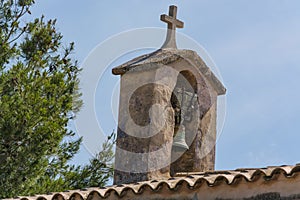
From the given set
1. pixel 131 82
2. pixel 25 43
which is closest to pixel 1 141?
pixel 25 43

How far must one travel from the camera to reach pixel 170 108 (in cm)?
767

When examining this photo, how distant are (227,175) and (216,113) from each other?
102 inches

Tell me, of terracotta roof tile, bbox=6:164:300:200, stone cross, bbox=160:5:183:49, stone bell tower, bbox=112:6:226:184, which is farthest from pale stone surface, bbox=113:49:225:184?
terracotta roof tile, bbox=6:164:300:200

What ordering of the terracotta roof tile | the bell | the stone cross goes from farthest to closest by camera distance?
the stone cross, the bell, the terracotta roof tile

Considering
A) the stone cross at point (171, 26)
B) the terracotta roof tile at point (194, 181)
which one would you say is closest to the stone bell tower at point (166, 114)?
the stone cross at point (171, 26)

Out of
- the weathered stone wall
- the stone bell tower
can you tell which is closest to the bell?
the stone bell tower

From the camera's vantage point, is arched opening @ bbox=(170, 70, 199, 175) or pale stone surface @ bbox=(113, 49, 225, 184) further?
arched opening @ bbox=(170, 70, 199, 175)

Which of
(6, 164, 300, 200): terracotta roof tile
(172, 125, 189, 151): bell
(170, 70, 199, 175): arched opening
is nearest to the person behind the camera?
(6, 164, 300, 200): terracotta roof tile

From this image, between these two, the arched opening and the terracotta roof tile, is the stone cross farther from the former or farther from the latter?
the terracotta roof tile

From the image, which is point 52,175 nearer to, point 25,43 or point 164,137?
point 25,43

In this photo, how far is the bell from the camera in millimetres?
7691

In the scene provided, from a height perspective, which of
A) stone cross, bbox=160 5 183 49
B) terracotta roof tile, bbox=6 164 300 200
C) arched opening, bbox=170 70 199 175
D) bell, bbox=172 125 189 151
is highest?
stone cross, bbox=160 5 183 49

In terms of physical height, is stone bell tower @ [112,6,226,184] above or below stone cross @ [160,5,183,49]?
below

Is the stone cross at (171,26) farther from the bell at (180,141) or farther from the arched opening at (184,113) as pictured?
the bell at (180,141)
